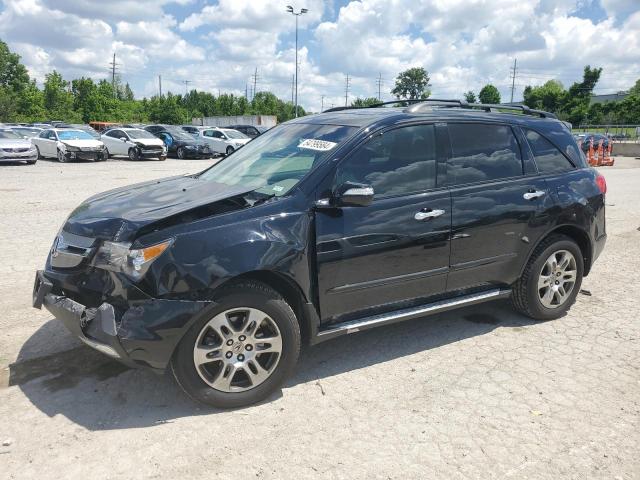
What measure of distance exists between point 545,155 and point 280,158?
2.37 metres

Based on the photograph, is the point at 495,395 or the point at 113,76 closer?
the point at 495,395

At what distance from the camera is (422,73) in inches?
5340

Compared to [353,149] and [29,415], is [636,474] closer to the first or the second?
[353,149]

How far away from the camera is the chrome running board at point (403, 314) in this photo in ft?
11.8

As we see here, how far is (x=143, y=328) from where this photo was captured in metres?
2.94

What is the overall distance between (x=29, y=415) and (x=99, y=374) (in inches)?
21.8

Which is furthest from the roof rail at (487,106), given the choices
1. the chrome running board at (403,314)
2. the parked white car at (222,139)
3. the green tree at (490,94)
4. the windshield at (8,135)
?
the green tree at (490,94)

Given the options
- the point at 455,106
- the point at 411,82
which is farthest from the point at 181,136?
the point at 411,82

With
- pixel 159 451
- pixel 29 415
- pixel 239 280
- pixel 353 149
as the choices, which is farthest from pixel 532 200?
pixel 29 415

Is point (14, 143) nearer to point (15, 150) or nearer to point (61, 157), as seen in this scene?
point (15, 150)

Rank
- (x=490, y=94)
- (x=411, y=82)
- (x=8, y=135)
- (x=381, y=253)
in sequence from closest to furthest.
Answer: (x=381, y=253)
(x=8, y=135)
(x=490, y=94)
(x=411, y=82)

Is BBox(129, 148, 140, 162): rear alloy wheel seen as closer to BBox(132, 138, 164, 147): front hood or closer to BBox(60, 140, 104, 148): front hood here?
BBox(132, 138, 164, 147): front hood

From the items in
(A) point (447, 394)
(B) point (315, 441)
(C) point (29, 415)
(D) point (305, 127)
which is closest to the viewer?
(B) point (315, 441)

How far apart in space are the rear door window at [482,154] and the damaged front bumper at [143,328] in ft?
7.33
